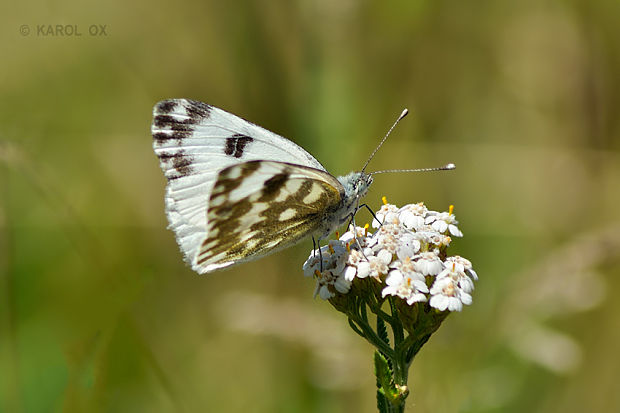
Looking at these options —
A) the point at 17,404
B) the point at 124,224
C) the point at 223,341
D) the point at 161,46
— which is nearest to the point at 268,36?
the point at 161,46

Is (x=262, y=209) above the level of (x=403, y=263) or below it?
above

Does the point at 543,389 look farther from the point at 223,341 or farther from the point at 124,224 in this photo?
the point at 124,224

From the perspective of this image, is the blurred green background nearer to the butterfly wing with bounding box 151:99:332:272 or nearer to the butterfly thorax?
the butterfly wing with bounding box 151:99:332:272

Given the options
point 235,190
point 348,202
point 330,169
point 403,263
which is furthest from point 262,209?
point 330,169

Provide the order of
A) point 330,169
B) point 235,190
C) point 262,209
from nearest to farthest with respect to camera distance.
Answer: point 235,190
point 262,209
point 330,169

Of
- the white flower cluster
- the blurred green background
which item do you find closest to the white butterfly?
A: the white flower cluster

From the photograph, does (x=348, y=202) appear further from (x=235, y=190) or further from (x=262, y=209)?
(x=235, y=190)

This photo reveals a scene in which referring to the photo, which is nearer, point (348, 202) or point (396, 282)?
point (396, 282)

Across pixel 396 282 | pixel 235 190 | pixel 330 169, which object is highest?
pixel 235 190
